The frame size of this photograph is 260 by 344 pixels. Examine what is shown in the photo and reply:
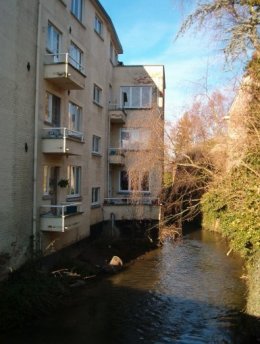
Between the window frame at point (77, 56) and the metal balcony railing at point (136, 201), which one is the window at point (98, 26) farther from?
the metal balcony railing at point (136, 201)

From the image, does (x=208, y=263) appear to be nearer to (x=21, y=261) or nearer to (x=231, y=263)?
(x=231, y=263)

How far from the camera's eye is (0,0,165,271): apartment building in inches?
571

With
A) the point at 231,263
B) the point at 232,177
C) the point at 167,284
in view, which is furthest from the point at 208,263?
the point at 232,177

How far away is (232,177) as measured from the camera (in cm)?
1691

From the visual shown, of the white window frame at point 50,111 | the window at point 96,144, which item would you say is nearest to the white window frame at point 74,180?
the white window frame at point 50,111

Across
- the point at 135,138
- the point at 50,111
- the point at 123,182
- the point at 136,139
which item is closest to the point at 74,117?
the point at 50,111

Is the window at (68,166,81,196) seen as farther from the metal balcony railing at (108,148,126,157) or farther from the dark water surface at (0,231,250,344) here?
the metal balcony railing at (108,148,126,157)

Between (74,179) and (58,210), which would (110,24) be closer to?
(74,179)

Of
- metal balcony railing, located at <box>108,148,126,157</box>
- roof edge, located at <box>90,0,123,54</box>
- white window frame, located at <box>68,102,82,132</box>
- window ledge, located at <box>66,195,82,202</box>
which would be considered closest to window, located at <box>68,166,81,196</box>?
window ledge, located at <box>66,195,82,202</box>

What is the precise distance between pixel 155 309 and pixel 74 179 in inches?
342

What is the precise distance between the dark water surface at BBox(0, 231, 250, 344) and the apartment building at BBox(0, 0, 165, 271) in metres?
2.87

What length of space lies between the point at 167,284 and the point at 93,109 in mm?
10973

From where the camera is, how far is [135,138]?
2834 cm

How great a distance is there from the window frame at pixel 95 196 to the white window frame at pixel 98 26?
9041 millimetres
